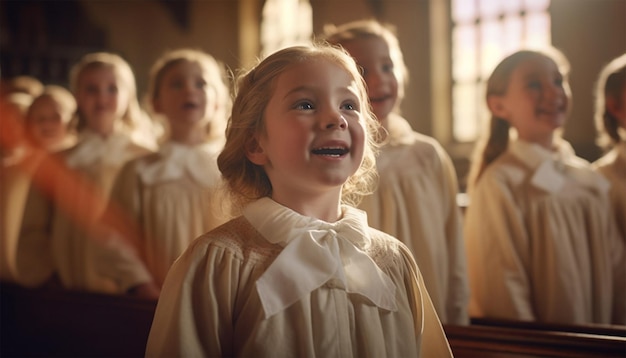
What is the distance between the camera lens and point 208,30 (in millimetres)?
11672

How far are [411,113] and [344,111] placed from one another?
7.66m

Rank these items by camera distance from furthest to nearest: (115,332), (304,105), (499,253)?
1. (499,253)
2. (115,332)
3. (304,105)

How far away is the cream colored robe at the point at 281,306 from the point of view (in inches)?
59.0

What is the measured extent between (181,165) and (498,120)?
5.23 ft

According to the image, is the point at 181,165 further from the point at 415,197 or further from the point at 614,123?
the point at 614,123

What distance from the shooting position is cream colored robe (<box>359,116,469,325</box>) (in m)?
2.84

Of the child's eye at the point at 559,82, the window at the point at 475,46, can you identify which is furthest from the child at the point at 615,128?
the window at the point at 475,46

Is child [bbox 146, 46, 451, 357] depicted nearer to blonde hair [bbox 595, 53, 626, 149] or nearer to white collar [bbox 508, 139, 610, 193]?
white collar [bbox 508, 139, 610, 193]

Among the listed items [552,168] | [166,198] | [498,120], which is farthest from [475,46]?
[166,198]

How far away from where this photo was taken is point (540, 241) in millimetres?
3174

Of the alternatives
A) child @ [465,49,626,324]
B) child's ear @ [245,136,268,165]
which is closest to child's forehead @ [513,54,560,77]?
child @ [465,49,626,324]

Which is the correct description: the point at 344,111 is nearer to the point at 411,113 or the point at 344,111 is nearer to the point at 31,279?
the point at 31,279

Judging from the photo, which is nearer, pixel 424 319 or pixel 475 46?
pixel 424 319

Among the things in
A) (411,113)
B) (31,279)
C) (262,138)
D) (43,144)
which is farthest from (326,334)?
(411,113)
